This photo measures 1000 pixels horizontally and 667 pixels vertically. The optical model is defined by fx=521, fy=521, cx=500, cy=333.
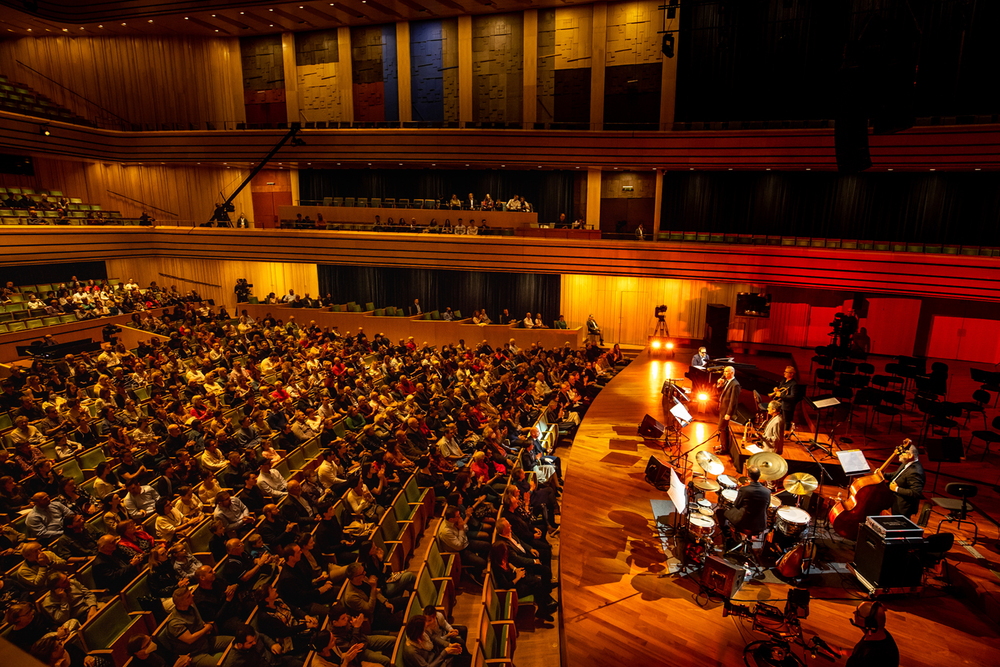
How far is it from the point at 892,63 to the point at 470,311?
40.1 feet

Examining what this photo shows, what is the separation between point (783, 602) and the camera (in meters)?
4.12

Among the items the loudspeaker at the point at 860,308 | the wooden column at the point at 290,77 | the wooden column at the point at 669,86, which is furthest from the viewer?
the wooden column at the point at 290,77

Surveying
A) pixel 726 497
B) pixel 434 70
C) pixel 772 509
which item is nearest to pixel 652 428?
pixel 726 497

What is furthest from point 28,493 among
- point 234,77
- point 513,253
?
point 234,77

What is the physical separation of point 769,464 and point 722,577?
42.2 inches

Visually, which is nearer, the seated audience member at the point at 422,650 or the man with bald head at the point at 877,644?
the man with bald head at the point at 877,644

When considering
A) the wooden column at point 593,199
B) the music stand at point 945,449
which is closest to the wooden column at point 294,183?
the wooden column at point 593,199

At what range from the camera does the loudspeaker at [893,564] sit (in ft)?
13.0

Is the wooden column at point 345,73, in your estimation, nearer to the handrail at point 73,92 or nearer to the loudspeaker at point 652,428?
the handrail at point 73,92

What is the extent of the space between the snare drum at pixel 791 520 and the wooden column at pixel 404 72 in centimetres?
1670

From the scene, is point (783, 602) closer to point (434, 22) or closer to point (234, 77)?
point (434, 22)

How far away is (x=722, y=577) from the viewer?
4.10 metres

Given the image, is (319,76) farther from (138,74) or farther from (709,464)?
(709,464)

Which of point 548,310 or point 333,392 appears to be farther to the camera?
point 548,310
